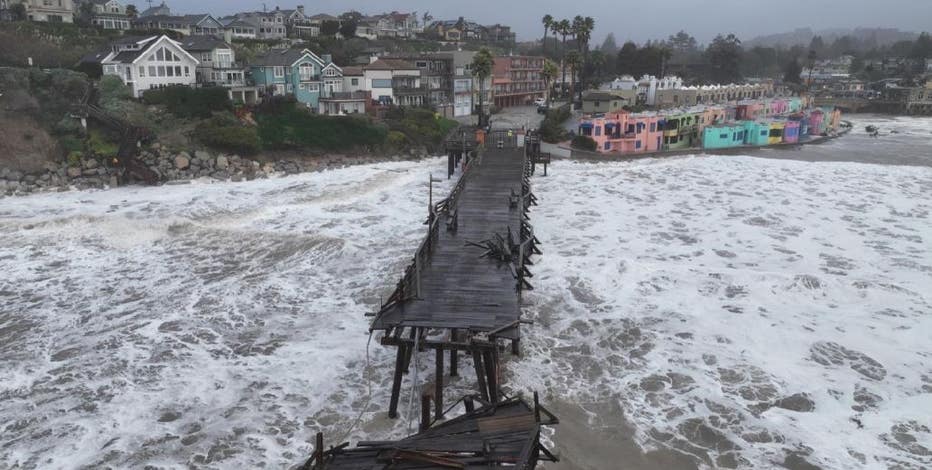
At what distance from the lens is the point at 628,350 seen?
19.0 metres

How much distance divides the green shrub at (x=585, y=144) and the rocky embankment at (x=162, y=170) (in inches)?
802

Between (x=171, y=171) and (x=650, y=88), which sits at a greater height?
(x=650, y=88)

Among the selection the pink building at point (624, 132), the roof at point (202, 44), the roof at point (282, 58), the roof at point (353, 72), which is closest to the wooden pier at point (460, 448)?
the pink building at point (624, 132)

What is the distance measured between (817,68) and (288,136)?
15258 centimetres

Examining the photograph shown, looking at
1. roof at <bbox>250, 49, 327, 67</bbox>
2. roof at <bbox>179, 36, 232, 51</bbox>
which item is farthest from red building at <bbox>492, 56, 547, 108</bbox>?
roof at <bbox>179, 36, 232, 51</bbox>

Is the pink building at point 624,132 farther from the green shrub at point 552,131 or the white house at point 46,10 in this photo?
the white house at point 46,10

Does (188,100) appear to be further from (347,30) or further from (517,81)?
(347,30)

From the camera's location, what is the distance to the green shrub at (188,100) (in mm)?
47969

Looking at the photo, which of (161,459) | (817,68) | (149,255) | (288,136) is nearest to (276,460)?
(161,459)

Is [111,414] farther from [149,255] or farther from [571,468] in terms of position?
[149,255]

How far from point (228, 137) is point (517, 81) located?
46.4 meters

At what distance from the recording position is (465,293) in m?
16.8

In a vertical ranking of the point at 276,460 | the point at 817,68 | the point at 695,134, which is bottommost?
the point at 276,460

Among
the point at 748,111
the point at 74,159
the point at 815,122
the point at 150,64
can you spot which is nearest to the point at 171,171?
the point at 74,159
